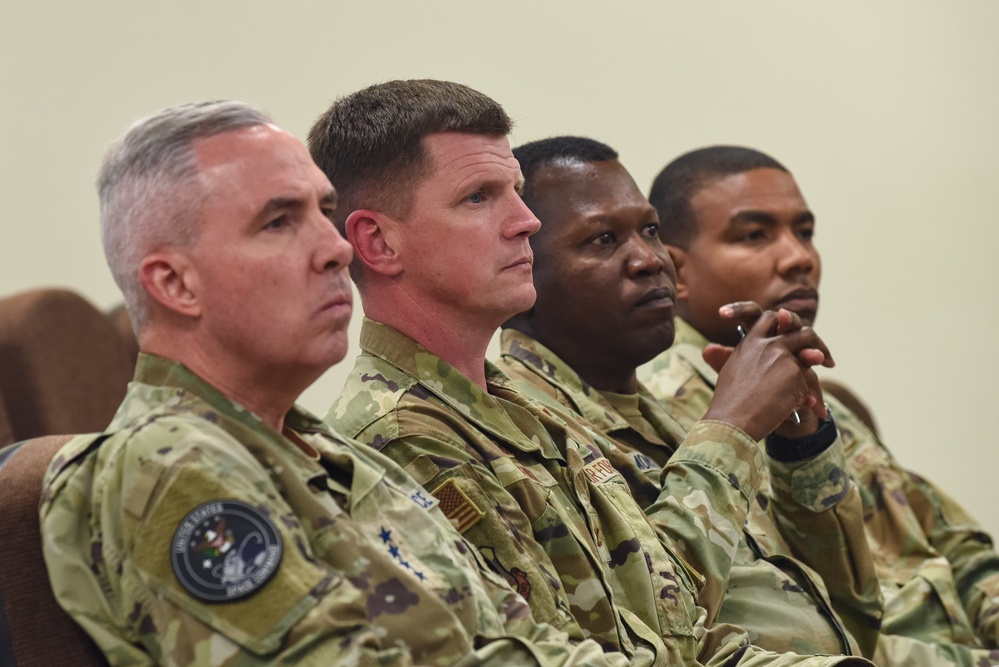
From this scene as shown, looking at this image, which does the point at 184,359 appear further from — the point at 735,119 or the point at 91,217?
the point at 735,119

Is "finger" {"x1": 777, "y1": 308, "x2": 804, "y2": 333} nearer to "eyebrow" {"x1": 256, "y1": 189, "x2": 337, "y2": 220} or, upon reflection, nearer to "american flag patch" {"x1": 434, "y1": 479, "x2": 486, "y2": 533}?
"american flag patch" {"x1": 434, "y1": 479, "x2": 486, "y2": 533}

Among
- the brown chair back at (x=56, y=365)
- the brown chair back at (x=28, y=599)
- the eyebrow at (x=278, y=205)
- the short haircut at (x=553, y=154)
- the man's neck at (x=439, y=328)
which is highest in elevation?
the short haircut at (x=553, y=154)

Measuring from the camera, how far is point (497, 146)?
5.34ft

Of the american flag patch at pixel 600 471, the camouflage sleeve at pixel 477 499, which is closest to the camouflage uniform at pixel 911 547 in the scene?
the american flag patch at pixel 600 471

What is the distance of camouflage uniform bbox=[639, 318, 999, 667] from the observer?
2275 millimetres

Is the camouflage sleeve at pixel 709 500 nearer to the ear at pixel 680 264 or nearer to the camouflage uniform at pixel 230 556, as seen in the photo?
the camouflage uniform at pixel 230 556

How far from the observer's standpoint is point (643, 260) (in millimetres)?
2035

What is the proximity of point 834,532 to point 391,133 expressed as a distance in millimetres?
998

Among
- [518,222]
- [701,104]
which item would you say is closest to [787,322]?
[518,222]

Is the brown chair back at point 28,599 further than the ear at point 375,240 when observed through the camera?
No

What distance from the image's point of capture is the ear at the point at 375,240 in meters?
1.58

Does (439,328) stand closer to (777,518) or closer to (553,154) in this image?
(553,154)

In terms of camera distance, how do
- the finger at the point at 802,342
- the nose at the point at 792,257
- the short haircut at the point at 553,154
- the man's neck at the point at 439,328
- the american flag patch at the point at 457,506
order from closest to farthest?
Result: the american flag patch at the point at 457,506 → the man's neck at the point at 439,328 → the finger at the point at 802,342 → the short haircut at the point at 553,154 → the nose at the point at 792,257

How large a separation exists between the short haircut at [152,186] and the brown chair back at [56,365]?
4.05ft
